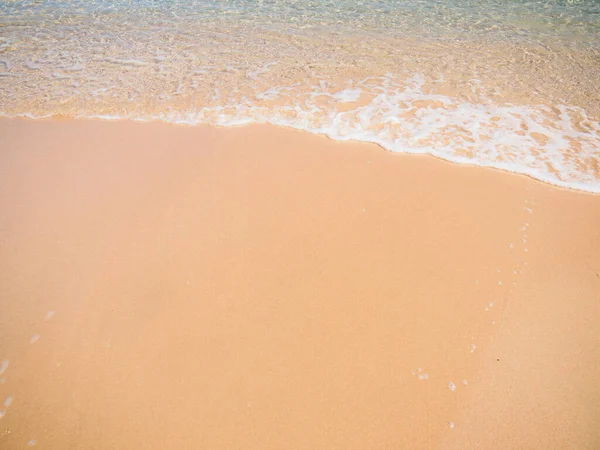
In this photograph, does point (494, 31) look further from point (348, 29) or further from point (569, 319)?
point (569, 319)

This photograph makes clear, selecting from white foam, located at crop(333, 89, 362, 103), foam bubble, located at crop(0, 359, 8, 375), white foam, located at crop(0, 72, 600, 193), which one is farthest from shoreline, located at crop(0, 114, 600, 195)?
foam bubble, located at crop(0, 359, 8, 375)

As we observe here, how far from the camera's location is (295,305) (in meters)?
2.28

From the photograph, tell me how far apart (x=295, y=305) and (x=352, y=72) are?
4153 millimetres

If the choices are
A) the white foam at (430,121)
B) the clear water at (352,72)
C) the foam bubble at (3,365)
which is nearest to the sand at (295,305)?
the foam bubble at (3,365)

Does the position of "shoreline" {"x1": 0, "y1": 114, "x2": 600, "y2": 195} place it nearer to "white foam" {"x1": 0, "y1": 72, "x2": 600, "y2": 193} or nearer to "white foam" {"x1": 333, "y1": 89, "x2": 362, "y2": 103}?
"white foam" {"x1": 0, "y1": 72, "x2": 600, "y2": 193}

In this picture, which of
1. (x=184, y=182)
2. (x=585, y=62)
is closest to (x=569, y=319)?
(x=184, y=182)

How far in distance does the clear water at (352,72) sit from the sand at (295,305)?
80 centimetres

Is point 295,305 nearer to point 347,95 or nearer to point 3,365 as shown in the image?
point 3,365

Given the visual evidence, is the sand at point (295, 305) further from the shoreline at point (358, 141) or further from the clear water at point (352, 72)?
the clear water at point (352, 72)

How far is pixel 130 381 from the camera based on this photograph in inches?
77.0

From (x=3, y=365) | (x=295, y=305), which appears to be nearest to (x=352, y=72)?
(x=295, y=305)

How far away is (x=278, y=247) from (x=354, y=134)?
183cm

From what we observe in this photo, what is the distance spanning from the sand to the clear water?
804 mm

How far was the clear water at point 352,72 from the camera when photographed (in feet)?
12.7
